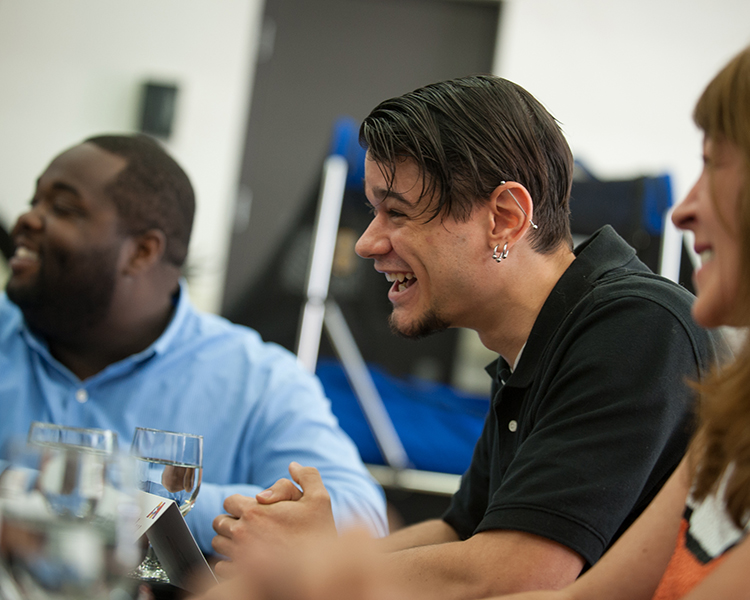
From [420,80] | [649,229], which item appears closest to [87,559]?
[649,229]

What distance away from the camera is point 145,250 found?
163cm

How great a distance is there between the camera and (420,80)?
410 centimetres

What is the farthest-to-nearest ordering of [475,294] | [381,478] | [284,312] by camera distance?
1. [284,312]
2. [381,478]
3. [475,294]

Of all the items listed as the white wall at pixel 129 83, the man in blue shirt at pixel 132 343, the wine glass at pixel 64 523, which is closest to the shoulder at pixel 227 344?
the man in blue shirt at pixel 132 343

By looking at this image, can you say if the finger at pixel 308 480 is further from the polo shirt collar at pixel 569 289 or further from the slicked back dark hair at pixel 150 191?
the slicked back dark hair at pixel 150 191

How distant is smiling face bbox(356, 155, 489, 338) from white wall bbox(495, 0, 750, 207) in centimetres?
295

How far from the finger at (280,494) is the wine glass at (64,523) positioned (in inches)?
20.0

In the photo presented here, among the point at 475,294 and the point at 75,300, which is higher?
the point at 475,294

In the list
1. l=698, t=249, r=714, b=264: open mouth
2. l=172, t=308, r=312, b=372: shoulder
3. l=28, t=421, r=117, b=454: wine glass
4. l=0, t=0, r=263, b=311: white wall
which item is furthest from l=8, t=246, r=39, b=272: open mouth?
l=0, t=0, r=263, b=311: white wall

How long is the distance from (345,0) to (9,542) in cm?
411

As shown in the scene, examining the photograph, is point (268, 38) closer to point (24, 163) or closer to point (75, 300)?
point (24, 163)

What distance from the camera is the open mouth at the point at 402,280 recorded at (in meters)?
1.27

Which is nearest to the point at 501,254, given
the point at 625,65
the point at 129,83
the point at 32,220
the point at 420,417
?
the point at 32,220

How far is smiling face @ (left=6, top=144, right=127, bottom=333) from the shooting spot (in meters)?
1.53
